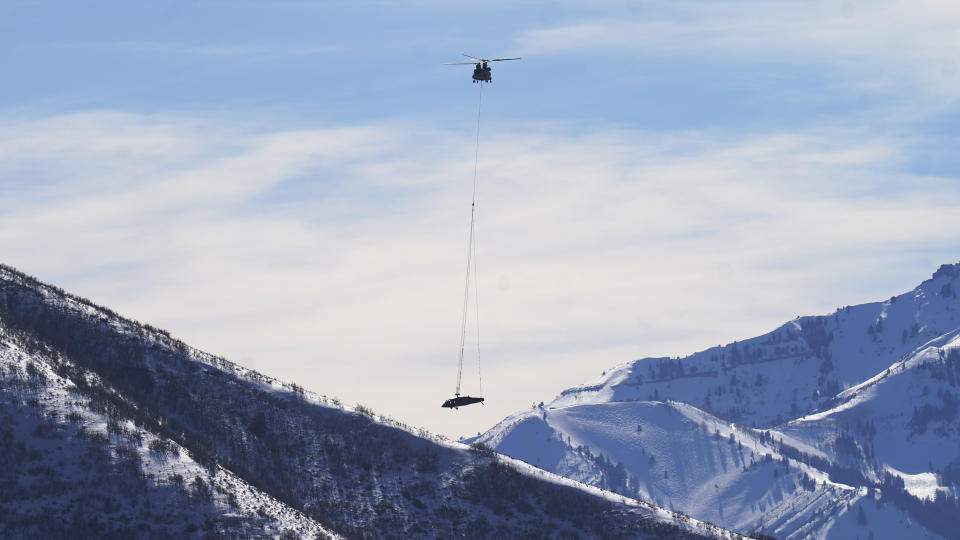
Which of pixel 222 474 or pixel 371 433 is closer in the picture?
pixel 222 474

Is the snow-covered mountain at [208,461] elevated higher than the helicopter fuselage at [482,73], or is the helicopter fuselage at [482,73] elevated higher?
the helicopter fuselage at [482,73]

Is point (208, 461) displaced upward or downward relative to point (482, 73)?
downward

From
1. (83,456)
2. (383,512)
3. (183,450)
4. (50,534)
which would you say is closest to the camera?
(50,534)

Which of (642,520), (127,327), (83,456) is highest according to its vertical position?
(127,327)

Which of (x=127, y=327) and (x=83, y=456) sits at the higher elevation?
(x=127, y=327)

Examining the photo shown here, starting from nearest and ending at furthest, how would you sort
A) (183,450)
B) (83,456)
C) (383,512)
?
(83,456), (183,450), (383,512)

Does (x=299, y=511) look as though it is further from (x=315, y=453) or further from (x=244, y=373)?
(x=244, y=373)

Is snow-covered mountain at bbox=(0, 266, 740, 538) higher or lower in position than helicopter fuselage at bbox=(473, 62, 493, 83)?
lower

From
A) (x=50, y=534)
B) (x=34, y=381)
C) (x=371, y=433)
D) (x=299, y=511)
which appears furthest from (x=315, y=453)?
(x=50, y=534)
